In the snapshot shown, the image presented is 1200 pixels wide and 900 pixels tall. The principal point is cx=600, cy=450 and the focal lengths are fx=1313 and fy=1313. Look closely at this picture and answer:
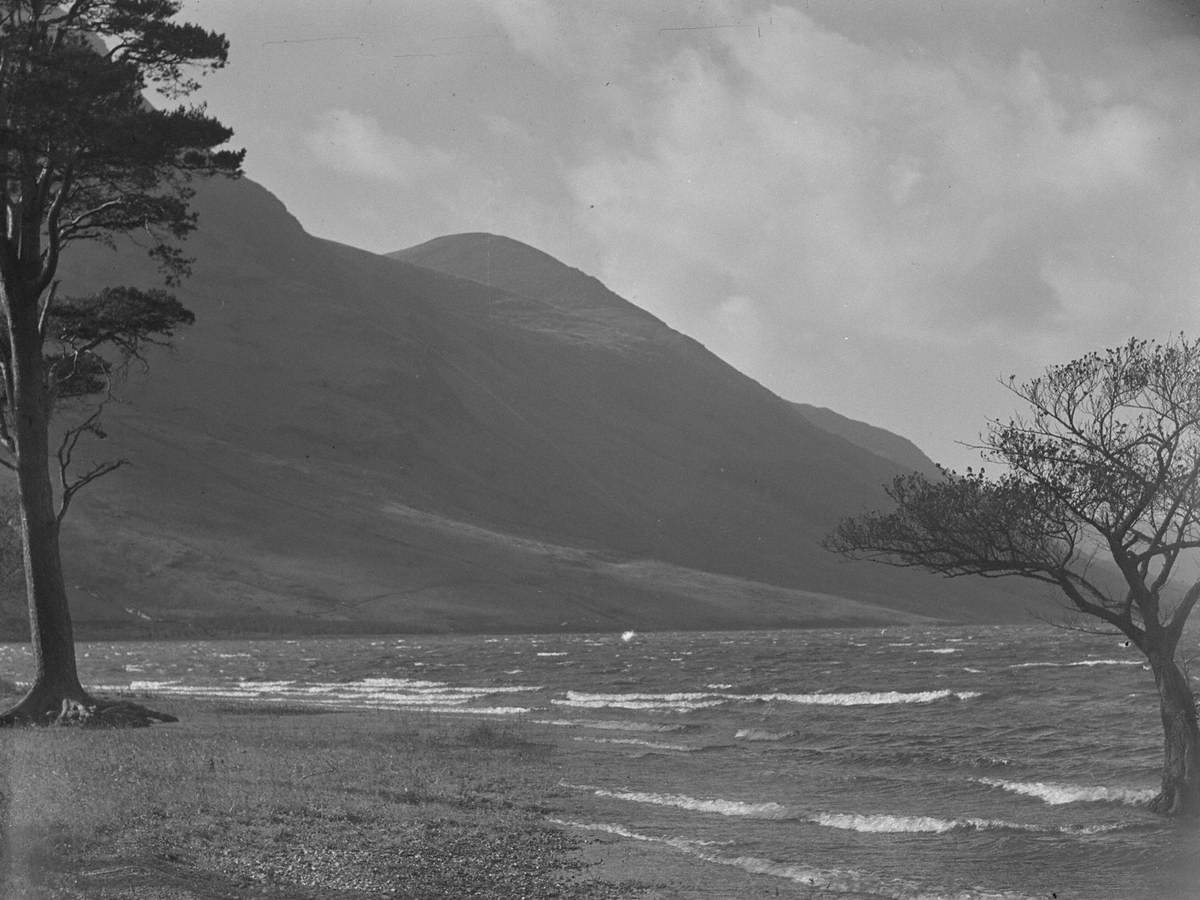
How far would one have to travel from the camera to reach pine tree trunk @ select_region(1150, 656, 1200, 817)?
2458 centimetres

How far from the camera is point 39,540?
1217 inches

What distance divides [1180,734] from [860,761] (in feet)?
46.2

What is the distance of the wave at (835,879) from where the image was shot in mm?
19172

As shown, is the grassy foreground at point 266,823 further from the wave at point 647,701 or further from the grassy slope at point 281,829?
the wave at point 647,701

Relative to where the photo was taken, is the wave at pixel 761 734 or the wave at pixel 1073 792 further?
the wave at pixel 761 734

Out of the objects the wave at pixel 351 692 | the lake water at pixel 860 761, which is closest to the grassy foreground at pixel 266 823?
the lake water at pixel 860 761

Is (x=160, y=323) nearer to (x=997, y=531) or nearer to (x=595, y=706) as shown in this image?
(x=997, y=531)

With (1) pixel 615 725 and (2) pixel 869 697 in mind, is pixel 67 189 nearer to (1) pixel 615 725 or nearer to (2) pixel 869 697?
(1) pixel 615 725

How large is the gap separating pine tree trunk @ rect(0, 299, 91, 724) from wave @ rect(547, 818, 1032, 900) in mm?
15843

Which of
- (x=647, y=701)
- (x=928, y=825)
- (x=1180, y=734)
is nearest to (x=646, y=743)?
(x=928, y=825)

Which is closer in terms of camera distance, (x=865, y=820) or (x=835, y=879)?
(x=835, y=879)

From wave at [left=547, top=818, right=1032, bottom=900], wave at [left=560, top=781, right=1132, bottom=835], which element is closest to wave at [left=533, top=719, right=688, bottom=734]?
wave at [left=560, top=781, right=1132, bottom=835]

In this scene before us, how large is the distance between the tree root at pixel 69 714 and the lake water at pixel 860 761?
10865 mm

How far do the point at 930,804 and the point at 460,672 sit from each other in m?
68.1
